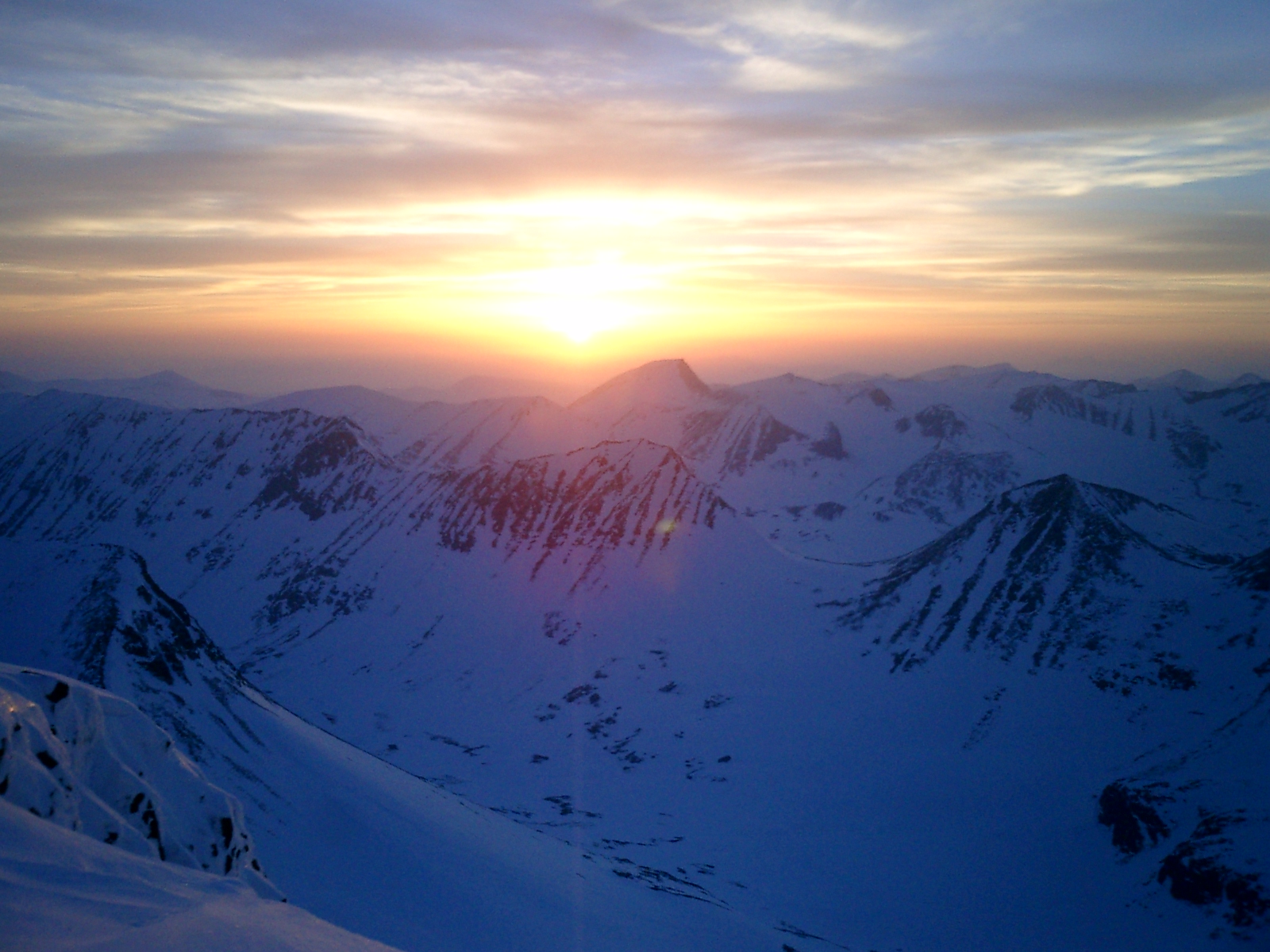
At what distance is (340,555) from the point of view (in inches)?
5344

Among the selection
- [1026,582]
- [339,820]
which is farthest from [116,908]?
[1026,582]

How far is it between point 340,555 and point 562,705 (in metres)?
61.0

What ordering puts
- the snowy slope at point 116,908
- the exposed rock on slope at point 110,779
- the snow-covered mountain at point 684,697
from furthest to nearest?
1. the snow-covered mountain at point 684,697
2. the exposed rock on slope at point 110,779
3. the snowy slope at point 116,908

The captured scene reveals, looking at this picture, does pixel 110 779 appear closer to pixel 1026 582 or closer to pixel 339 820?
pixel 339 820

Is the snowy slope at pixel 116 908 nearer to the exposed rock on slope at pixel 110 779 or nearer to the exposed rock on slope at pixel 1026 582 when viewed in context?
the exposed rock on slope at pixel 110 779

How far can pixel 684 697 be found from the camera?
92250mm

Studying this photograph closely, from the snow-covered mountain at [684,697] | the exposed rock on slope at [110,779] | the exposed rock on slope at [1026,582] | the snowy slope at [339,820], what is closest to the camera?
the exposed rock on slope at [110,779]

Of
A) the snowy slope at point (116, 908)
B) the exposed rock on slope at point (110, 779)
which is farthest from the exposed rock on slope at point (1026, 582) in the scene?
the snowy slope at point (116, 908)

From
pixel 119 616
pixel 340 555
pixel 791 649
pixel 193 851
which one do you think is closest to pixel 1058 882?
pixel 791 649

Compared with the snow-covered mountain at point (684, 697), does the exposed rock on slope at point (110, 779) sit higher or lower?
higher

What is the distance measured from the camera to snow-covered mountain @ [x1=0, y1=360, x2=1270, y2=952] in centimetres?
4209

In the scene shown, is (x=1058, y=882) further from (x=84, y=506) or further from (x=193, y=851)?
(x=84, y=506)

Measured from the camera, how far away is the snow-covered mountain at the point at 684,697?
4209 centimetres

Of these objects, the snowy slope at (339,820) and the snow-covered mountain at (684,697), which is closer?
the snowy slope at (339,820)
